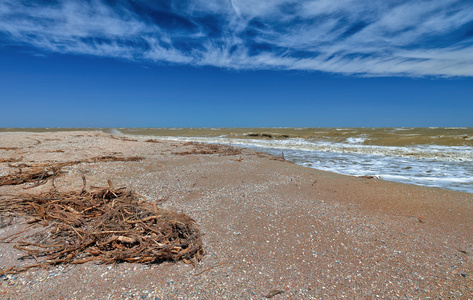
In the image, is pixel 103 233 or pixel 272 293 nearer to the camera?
pixel 272 293

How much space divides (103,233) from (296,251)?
3185mm

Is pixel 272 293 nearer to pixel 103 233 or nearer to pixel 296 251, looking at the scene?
pixel 296 251

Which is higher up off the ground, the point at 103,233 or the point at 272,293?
the point at 103,233

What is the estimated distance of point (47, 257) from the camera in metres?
3.43

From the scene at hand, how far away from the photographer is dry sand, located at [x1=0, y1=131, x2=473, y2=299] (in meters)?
2.95

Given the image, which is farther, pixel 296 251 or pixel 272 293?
pixel 296 251

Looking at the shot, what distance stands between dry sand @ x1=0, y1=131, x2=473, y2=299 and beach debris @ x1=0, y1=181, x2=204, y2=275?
158mm

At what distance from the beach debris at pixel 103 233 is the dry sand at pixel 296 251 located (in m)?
0.16

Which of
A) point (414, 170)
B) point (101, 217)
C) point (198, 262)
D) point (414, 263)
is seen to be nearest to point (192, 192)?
point (101, 217)

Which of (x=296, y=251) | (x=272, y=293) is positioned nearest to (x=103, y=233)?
(x=272, y=293)

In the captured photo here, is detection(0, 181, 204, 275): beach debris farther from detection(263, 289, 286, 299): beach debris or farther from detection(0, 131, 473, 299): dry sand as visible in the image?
detection(263, 289, 286, 299): beach debris

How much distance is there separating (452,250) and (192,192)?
5.76m

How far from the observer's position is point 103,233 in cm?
386

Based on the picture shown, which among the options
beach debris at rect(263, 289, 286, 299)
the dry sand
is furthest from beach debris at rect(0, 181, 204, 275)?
beach debris at rect(263, 289, 286, 299)
